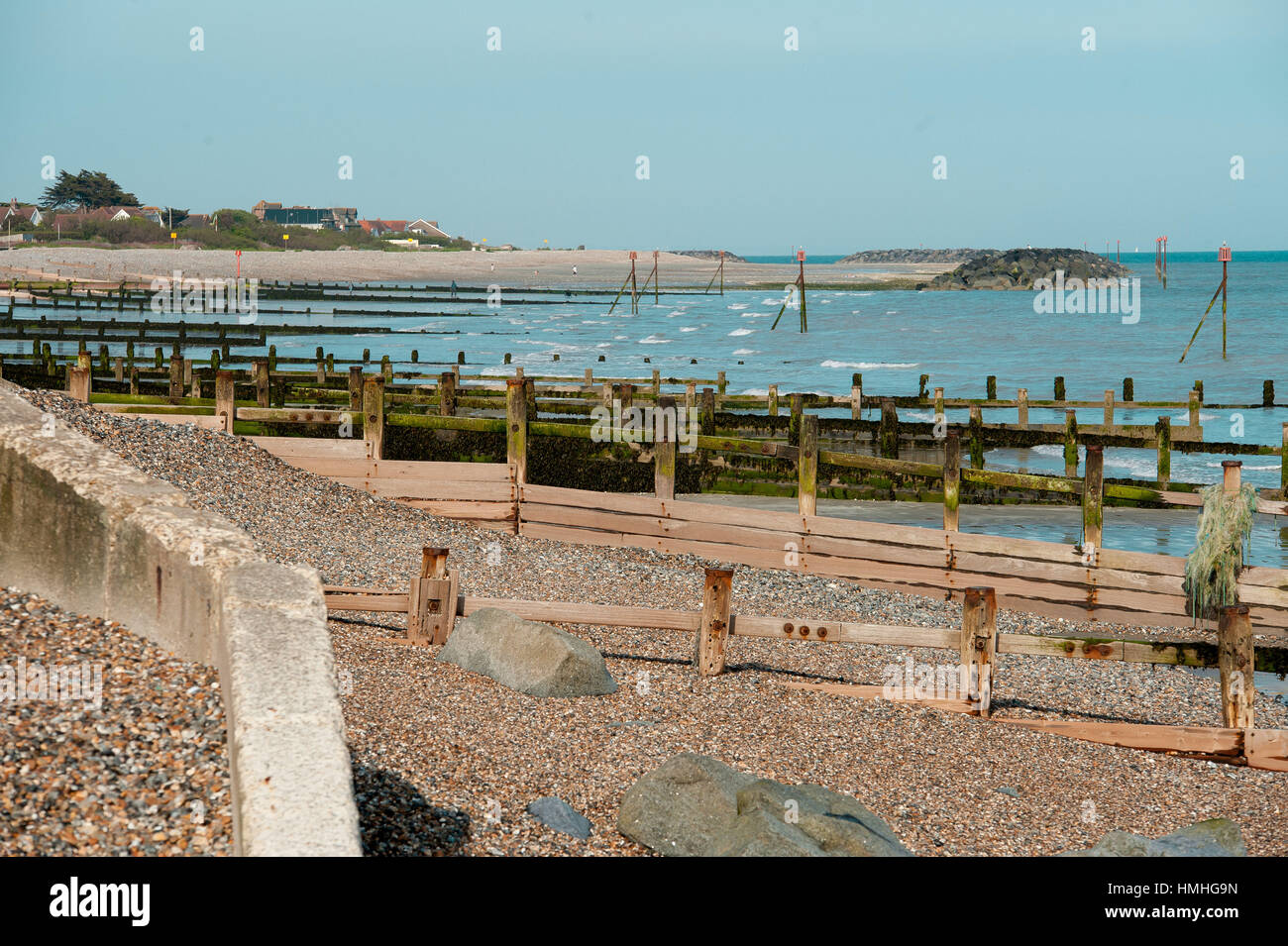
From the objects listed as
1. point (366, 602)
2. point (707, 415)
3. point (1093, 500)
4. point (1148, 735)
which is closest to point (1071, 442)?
point (707, 415)

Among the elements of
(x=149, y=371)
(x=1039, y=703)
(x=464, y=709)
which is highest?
(x=149, y=371)

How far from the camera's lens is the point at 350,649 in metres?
9.19

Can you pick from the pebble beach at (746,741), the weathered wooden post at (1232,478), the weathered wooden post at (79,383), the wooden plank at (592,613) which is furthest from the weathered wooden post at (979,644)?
the weathered wooden post at (79,383)

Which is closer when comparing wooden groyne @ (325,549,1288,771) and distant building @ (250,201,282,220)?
wooden groyne @ (325,549,1288,771)

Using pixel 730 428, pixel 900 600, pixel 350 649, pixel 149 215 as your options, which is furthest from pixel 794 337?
pixel 149 215

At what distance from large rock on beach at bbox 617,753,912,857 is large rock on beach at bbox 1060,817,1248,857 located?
1185 mm

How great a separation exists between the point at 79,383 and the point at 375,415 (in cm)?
395

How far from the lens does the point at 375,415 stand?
16.1 meters

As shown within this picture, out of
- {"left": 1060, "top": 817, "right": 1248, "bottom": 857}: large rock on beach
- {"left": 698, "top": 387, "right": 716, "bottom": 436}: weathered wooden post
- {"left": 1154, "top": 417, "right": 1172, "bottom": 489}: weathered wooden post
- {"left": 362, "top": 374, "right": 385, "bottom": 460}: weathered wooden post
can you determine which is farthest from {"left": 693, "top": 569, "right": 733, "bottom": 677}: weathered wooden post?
{"left": 698, "top": 387, "right": 716, "bottom": 436}: weathered wooden post

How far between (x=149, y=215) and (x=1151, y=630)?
161 meters

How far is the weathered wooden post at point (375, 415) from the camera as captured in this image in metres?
16.0

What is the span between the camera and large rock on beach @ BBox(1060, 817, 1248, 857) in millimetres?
6641

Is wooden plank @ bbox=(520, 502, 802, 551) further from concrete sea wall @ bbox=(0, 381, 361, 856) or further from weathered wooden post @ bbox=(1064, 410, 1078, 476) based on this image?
concrete sea wall @ bbox=(0, 381, 361, 856)
